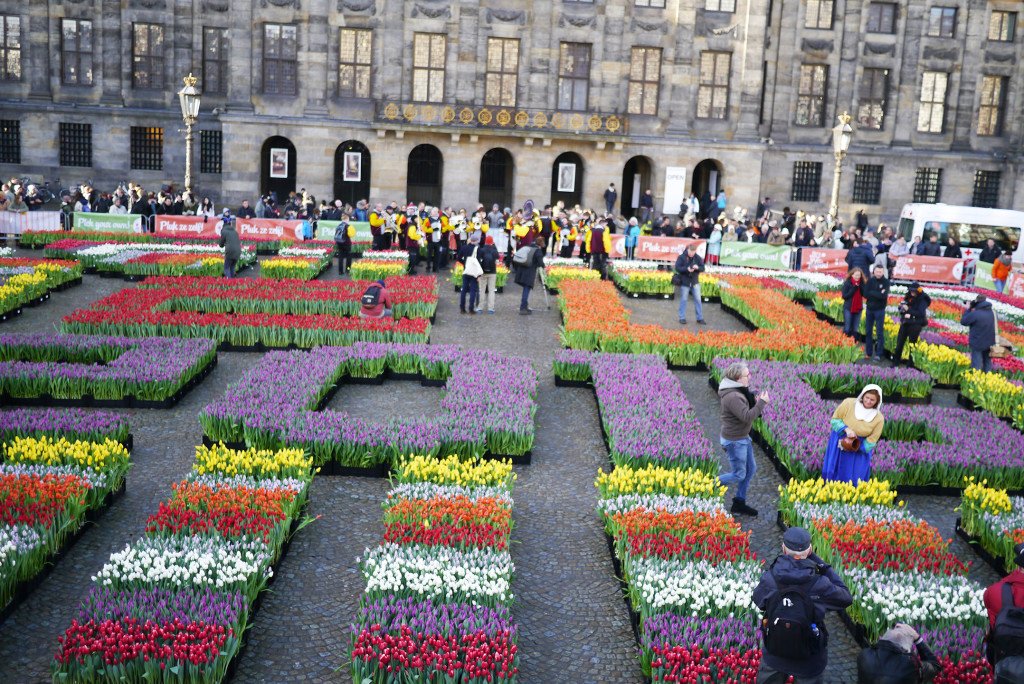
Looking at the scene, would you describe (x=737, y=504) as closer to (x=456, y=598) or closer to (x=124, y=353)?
(x=456, y=598)

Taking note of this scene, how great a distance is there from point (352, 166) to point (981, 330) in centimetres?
2926

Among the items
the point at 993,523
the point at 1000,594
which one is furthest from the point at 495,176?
the point at 1000,594

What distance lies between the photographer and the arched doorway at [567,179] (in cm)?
4375

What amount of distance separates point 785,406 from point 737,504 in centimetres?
325

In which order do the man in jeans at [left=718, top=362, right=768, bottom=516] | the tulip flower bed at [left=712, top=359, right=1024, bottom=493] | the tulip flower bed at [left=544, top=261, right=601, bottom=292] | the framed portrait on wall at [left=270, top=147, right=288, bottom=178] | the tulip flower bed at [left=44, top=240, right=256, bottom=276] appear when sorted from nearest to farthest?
the man in jeans at [left=718, top=362, right=768, bottom=516] < the tulip flower bed at [left=712, top=359, right=1024, bottom=493] < the tulip flower bed at [left=44, top=240, right=256, bottom=276] < the tulip flower bed at [left=544, top=261, right=601, bottom=292] < the framed portrait on wall at [left=270, top=147, right=288, bottom=178]

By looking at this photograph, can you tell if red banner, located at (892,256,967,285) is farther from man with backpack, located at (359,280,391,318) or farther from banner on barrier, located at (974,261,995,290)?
man with backpack, located at (359,280,391,318)

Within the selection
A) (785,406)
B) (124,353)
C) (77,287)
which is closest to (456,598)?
(785,406)

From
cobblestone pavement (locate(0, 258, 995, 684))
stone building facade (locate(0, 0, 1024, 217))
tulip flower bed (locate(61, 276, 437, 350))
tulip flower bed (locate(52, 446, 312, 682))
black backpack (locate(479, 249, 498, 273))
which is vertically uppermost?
stone building facade (locate(0, 0, 1024, 217))

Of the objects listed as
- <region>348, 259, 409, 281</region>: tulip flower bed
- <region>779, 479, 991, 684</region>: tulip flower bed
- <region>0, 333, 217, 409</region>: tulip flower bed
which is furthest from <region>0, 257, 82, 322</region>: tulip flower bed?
<region>779, 479, 991, 684</region>: tulip flower bed

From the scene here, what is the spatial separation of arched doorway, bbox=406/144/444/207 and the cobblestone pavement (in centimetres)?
3156

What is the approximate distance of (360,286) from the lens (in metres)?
22.9

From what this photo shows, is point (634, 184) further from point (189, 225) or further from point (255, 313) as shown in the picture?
→ point (255, 313)

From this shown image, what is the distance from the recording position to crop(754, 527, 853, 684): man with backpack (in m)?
6.68

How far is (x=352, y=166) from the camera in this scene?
41.7 metres
